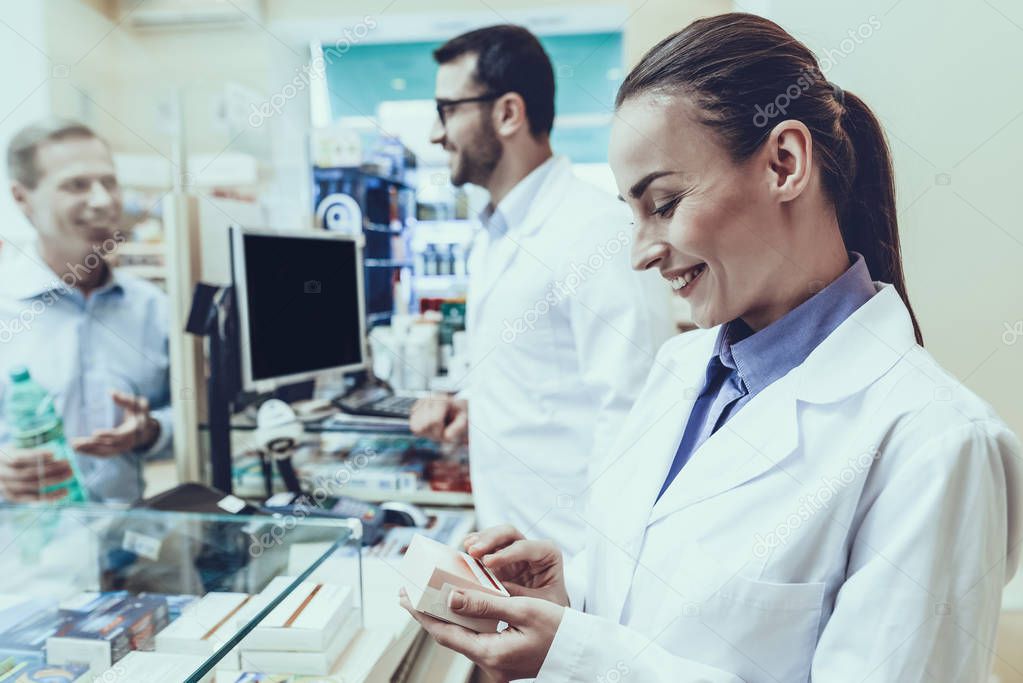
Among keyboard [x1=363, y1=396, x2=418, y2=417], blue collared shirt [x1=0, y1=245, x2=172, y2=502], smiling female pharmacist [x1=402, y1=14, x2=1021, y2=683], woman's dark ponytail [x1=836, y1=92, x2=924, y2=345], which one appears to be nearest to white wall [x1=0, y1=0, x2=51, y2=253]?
blue collared shirt [x1=0, y1=245, x2=172, y2=502]

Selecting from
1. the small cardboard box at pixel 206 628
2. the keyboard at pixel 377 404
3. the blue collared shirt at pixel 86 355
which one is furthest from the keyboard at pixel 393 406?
the small cardboard box at pixel 206 628

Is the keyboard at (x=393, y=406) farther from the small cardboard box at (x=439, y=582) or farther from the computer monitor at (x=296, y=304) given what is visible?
the small cardboard box at (x=439, y=582)

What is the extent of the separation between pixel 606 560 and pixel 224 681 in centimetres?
56

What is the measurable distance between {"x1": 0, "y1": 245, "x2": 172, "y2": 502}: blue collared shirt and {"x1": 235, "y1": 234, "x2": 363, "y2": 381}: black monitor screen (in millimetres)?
439

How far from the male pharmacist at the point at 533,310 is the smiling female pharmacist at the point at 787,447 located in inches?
29.1

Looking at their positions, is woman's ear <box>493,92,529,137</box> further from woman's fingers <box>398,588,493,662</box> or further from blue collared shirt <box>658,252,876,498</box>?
woman's fingers <box>398,588,493,662</box>

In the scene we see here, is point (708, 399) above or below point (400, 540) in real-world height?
above

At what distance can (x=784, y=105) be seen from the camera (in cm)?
88

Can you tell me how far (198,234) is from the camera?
2.12m

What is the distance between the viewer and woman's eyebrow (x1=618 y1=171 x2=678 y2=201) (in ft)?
2.93

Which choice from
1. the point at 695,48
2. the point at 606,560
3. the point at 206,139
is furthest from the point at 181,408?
the point at 206,139

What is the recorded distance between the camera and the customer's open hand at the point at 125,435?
208 centimetres

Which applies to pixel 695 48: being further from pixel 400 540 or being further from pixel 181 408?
pixel 181 408

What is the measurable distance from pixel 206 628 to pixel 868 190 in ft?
3.58
